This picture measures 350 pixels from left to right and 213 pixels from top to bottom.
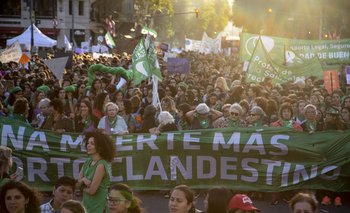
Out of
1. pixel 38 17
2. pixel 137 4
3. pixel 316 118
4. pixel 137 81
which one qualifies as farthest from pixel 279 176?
pixel 137 4

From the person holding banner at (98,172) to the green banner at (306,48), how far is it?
14300 millimetres

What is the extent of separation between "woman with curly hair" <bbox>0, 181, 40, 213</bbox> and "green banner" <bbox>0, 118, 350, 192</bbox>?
465 centimetres

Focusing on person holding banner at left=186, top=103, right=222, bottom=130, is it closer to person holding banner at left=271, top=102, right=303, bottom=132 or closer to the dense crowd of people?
the dense crowd of people

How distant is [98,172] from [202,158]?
395 centimetres

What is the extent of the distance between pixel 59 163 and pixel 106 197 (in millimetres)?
3903

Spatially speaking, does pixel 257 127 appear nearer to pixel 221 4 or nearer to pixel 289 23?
pixel 289 23

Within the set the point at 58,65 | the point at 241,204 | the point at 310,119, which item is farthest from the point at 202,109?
the point at 58,65

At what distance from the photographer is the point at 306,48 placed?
70.4 ft

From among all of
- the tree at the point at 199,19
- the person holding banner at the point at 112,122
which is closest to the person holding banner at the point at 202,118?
the person holding banner at the point at 112,122

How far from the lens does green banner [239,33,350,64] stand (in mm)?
21125

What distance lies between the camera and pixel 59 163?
10898 mm

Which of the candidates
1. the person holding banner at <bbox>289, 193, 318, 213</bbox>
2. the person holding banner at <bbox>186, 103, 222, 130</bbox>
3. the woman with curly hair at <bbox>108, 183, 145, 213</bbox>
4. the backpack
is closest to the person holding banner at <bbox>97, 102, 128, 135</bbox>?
the backpack

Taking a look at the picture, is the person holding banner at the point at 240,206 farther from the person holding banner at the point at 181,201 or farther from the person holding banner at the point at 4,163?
the person holding banner at the point at 4,163

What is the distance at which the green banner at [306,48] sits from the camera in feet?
69.3
